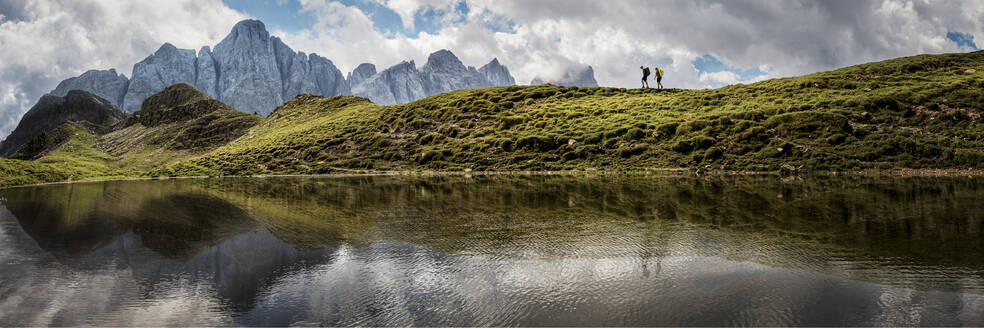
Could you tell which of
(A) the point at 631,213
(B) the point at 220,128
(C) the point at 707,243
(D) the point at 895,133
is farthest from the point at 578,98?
(B) the point at 220,128

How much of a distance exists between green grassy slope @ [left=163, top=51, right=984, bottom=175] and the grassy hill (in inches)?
6.2

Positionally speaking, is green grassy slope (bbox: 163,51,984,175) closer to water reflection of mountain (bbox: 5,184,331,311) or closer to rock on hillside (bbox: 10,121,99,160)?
water reflection of mountain (bbox: 5,184,331,311)

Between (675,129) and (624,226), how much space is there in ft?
123

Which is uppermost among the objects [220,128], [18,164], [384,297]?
[220,128]

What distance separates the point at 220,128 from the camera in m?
114

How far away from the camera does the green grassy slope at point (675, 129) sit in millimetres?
33594

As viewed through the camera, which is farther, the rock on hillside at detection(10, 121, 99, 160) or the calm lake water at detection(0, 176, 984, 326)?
the rock on hillside at detection(10, 121, 99, 160)

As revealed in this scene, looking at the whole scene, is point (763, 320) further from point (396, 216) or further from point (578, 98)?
point (578, 98)

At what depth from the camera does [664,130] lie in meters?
45.1

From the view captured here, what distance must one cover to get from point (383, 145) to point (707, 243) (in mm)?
58376

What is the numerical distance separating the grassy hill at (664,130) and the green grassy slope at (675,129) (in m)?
0.16

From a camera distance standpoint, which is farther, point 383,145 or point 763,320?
point 383,145

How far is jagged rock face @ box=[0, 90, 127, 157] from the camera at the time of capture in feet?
586

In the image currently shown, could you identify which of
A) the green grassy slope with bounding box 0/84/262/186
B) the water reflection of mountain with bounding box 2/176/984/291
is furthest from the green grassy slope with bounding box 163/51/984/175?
the green grassy slope with bounding box 0/84/262/186
